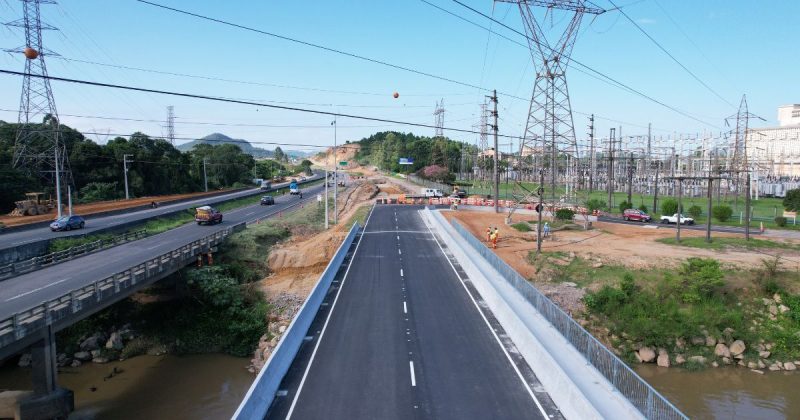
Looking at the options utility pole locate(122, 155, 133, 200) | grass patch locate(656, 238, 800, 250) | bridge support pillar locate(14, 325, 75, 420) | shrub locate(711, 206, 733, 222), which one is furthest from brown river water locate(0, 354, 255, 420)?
shrub locate(711, 206, 733, 222)

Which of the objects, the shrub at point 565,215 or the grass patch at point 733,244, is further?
the shrub at point 565,215

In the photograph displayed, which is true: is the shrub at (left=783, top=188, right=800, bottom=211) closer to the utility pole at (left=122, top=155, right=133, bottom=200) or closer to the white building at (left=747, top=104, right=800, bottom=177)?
the white building at (left=747, top=104, right=800, bottom=177)

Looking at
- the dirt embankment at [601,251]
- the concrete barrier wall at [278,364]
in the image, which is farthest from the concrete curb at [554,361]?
the concrete barrier wall at [278,364]

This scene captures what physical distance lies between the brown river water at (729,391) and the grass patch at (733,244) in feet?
61.2

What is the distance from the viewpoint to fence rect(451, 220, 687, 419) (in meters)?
13.0

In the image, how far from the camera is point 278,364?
684 inches

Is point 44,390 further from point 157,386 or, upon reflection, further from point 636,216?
point 636,216

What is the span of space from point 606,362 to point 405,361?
23.1 ft

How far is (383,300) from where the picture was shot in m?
26.8

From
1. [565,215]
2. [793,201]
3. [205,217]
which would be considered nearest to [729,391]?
[565,215]

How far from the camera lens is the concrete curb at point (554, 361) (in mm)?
14312

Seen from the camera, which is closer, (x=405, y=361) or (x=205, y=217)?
(x=405, y=361)

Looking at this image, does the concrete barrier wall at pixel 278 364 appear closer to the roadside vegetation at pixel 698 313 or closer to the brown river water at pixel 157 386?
the brown river water at pixel 157 386

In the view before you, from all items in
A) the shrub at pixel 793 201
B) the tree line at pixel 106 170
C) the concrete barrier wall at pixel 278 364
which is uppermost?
the tree line at pixel 106 170
